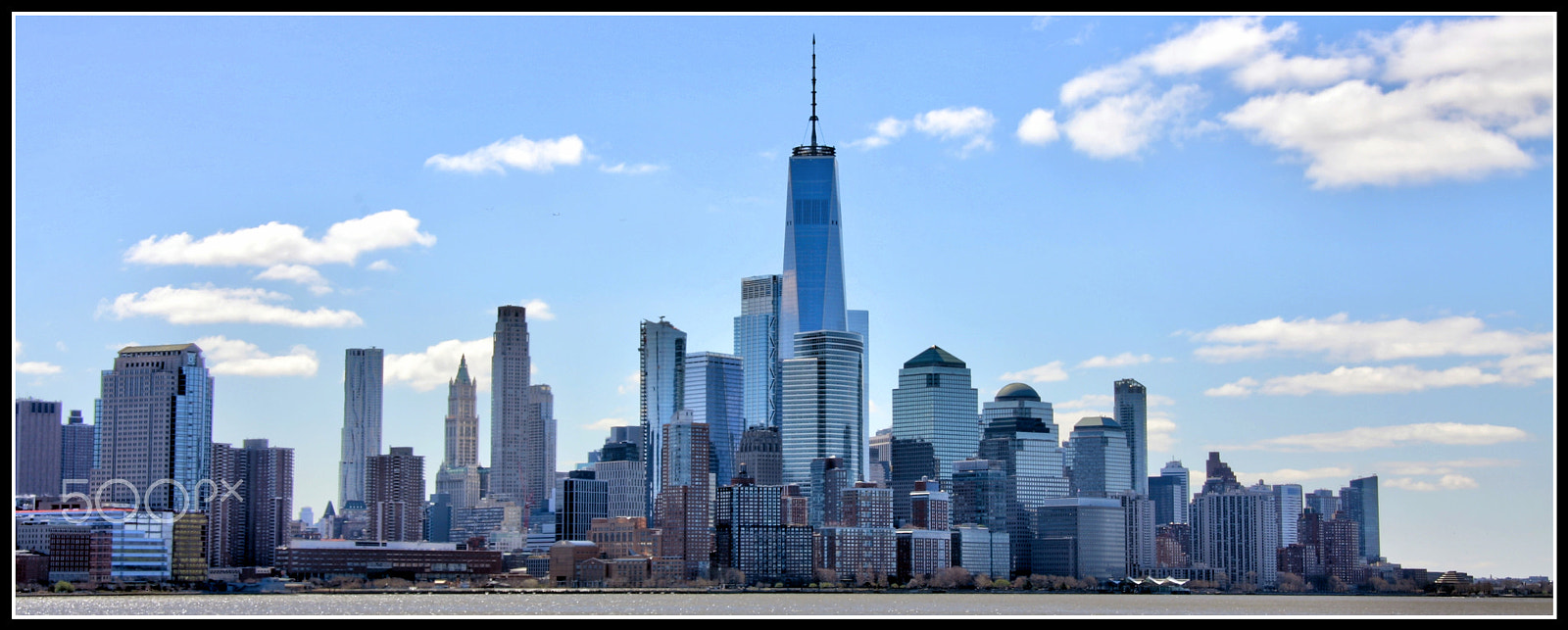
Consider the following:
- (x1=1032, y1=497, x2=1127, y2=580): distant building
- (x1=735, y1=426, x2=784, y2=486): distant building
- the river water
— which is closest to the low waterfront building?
the river water

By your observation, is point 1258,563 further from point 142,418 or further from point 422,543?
point 142,418

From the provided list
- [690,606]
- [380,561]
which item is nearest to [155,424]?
[380,561]

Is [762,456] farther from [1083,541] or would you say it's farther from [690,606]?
[690,606]

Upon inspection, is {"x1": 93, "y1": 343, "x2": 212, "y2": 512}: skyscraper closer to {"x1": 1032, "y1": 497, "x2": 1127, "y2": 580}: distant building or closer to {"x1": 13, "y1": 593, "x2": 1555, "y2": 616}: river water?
{"x1": 13, "y1": 593, "x2": 1555, "y2": 616}: river water

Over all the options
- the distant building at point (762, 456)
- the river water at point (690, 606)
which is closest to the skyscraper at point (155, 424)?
the river water at point (690, 606)

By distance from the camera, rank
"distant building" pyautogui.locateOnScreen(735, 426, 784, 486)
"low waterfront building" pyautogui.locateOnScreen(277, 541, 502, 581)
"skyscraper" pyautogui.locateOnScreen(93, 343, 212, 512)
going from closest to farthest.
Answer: "low waterfront building" pyautogui.locateOnScreen(277, 541, 502, 581) < "skyscraper" pyautogui.locateOnScreen(93, 343, 212, 512) < "distant building" pyautogui.locateOnScreen(735, 426, 784, 486)
